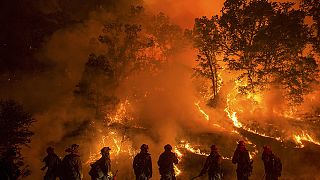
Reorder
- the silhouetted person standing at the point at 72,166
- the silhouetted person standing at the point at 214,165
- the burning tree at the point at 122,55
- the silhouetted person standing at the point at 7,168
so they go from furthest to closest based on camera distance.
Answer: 1. the burning tree at the point at 122,55
2. the silhouetted person standing at the point at 214,165
3. the silhouetted person standing at the point at 72,166
4. the silhouetted person standing at the point at 7,168

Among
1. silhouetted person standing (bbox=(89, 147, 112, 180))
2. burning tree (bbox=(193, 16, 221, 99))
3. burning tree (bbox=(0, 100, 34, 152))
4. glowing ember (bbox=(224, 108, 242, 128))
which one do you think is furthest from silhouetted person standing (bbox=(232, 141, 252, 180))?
burning tree (bbox=(193, 16, 221, 99))

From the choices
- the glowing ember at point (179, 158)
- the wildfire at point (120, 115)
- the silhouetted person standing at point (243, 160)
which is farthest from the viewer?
the wildfire at point (120, 115)

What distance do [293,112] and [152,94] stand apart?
1506 centimetres

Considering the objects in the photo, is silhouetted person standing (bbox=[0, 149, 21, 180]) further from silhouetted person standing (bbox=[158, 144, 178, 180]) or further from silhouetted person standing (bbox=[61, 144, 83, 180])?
silhouetted person standing (bbox=[158, 144, 178, 180])

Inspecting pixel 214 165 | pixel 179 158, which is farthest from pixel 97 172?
pixel 179 158

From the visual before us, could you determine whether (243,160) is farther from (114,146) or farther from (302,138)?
(114,146)

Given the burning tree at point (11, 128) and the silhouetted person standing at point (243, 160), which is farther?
the burning tree at point (11, 128)

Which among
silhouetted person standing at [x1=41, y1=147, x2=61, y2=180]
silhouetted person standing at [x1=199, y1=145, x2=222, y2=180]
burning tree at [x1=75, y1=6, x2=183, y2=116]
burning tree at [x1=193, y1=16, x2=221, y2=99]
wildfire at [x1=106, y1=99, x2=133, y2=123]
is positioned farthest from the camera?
burning tree at [x1=193, y1=16, x2=221, y2=99]

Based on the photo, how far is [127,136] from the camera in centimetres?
2970

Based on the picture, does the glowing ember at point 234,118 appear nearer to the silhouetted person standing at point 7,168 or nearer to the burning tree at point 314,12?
the burning tree at point 314,12

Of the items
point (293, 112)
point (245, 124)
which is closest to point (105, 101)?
point (245, 124)

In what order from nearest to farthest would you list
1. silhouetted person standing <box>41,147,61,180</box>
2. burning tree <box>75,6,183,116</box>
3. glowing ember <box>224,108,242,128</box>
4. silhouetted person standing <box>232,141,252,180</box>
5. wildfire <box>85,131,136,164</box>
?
silhouetted person standing <box>41,147,61,180</box> → silhouetted person standing <box>232,141,252,180</box> → wildfire <box>85,131,136,164</box> → glowing ember <box>224,108,242,128</box> → burning tree <box>75,6,183,116</box>

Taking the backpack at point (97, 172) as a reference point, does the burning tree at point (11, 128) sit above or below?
above

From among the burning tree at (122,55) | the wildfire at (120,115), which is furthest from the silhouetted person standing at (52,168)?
the wildfire at (120,115)
